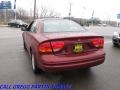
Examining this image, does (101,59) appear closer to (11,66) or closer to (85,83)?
(85,83)

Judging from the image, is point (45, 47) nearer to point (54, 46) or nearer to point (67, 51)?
point (54, 46)

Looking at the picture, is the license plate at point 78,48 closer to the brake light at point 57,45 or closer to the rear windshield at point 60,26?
the brake light at point 57,45

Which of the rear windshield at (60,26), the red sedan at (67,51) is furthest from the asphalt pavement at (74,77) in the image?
the rear windshield at (60,26)

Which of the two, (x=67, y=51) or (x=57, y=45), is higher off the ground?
(x=57, y=45)

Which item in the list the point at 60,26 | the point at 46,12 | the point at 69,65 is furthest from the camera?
the point at 46,12

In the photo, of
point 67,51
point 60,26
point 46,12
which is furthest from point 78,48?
point 46,12

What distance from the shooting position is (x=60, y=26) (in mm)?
5469

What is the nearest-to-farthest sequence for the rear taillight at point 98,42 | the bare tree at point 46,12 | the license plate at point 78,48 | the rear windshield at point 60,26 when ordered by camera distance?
the license plate at point 78,48
the rear taillight at point 98,42
the rear windshield at point 60,26
the bare tree at point 46,12

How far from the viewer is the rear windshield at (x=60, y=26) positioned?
5.29 metres

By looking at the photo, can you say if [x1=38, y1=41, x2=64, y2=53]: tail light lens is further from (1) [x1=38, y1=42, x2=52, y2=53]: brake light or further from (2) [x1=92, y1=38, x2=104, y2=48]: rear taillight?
(2) [x1=92, y1=38, x2=104, y2=48]: rear taillight

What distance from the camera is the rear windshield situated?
17.3 ft

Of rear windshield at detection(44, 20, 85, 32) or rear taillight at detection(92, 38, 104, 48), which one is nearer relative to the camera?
rear taillight at detection(92, 38, 104, 48)

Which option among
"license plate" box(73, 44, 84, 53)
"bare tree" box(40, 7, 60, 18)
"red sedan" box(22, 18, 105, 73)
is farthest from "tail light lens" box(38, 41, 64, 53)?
"bare tree" box(40, 7, 60, 18)

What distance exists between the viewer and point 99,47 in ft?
15.9
